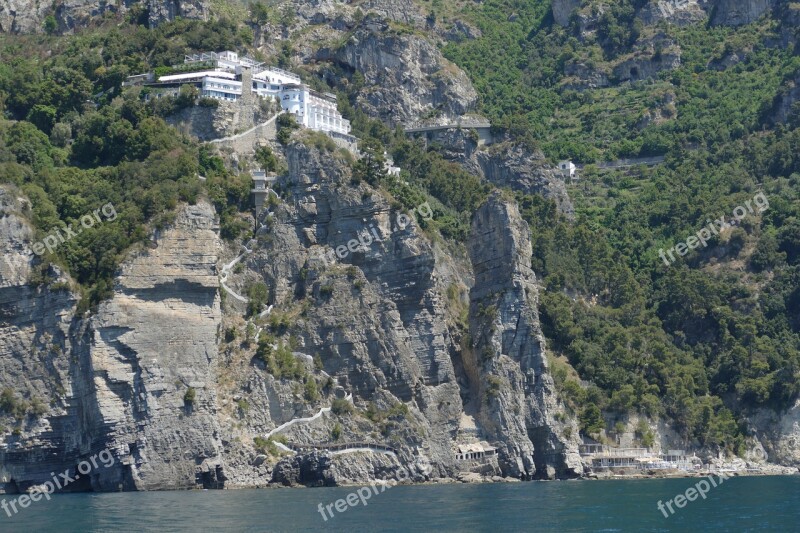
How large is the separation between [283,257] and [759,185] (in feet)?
165

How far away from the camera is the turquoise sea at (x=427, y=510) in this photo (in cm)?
6919

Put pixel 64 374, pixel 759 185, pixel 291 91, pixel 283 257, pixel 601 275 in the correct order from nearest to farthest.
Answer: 1. pixel 64 374
2. pixel 283 257
3. pixel 291 91
4. pixel 601 275
5. pixel 759 185

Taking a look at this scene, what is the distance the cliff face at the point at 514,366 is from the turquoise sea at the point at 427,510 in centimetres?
769

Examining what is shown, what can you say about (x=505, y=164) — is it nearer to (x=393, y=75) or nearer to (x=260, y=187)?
(x=393, y=75)

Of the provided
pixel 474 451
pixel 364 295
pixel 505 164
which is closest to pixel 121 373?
pixel 364 295

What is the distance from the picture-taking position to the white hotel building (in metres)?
109

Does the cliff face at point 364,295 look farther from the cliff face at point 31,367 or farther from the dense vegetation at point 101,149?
the cliff face at point 31,367

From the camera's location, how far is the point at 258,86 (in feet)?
368

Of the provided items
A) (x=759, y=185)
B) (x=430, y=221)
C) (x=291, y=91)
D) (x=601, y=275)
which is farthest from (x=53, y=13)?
(x=759, y=185)

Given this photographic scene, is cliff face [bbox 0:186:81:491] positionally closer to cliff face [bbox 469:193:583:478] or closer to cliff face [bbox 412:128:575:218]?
cliff face [bbox 469:193:583:478]

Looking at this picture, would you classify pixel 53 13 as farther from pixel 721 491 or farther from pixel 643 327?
pixel 721 491

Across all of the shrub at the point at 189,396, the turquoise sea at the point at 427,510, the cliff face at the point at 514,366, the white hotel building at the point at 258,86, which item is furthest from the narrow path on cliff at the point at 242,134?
the turquoise sea at the point at 427,510

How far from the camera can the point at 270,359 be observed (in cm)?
9288

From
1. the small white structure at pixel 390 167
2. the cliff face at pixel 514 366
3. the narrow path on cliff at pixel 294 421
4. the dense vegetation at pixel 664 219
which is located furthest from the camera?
the small white structure at pixel 390 167
